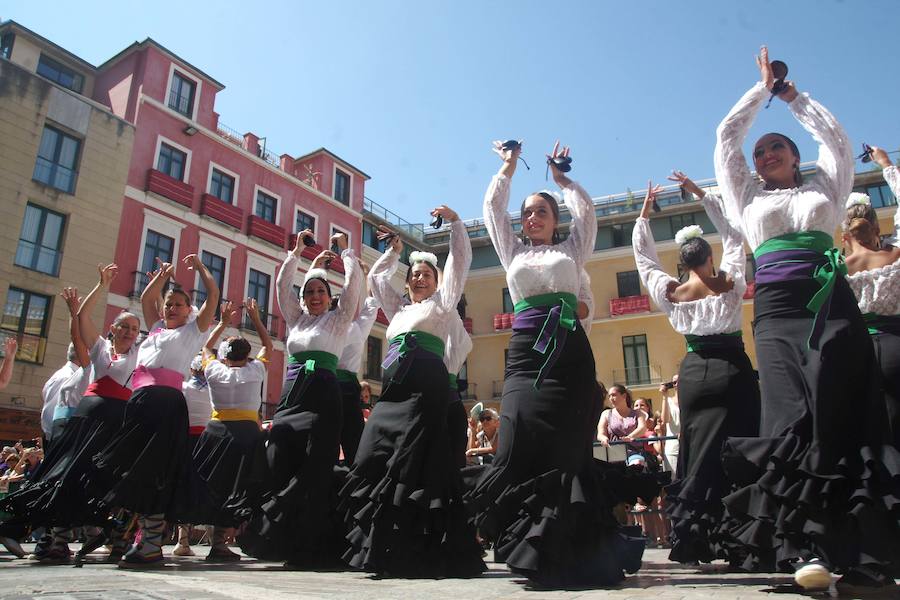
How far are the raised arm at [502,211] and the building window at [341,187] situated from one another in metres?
26.1

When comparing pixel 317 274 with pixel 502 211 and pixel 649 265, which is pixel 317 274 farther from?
pixel 649 265

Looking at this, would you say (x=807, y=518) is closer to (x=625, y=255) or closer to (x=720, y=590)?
(x=720, y=590)

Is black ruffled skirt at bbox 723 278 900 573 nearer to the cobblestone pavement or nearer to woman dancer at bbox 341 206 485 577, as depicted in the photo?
the cobblestone pavement

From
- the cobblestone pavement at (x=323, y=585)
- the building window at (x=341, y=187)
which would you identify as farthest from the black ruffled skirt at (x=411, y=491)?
the building window at (x=341, y=187)

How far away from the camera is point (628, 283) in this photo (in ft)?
104

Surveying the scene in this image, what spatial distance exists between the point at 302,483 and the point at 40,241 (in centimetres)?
1782

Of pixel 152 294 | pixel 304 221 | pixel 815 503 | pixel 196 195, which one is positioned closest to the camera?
pixel 815 503

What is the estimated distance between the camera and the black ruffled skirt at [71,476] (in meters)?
4.48

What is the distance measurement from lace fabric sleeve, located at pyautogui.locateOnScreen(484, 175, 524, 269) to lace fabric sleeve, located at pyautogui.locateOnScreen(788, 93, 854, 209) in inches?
63.5

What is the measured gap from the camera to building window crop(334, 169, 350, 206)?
29.6 metres

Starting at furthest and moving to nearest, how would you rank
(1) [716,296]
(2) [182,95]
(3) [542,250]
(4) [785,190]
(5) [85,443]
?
(2) [182,95] → (5) [85,443] → (1) [716,296] → (3) [542,250] → (4) [785,190]

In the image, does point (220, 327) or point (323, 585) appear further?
point (220, 327)

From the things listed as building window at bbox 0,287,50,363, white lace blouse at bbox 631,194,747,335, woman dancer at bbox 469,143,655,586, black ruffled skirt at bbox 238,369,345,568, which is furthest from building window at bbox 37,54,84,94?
white lace blouse at bbox 631,194,747,335

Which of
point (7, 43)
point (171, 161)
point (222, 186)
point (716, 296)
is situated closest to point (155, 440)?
point (716, 296)
